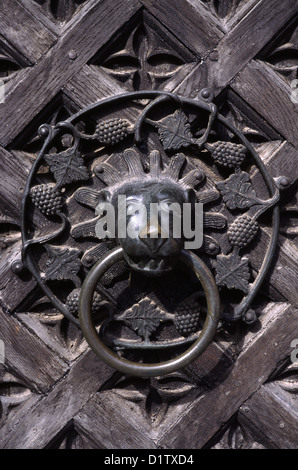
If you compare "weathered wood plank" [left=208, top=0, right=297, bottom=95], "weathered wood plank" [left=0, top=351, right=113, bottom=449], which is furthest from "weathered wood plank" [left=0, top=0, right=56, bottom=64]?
"weathered wood plank" [left=0, top=351, right=113, bottom=449]

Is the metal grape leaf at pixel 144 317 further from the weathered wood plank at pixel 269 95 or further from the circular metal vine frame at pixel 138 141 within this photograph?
the weathered wood plank at pixel 269 95

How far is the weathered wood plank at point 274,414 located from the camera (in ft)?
2.72

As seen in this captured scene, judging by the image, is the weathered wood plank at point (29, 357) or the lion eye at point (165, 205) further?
the weathered wood plank at point (29, 357)

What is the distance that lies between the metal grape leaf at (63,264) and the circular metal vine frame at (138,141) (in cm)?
2

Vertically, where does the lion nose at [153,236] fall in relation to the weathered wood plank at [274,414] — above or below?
above

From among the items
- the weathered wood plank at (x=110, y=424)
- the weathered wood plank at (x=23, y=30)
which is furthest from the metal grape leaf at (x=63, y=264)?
the weathered wood plank at (x=23, y=30)

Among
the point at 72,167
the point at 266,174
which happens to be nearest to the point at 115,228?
the point at 72,167

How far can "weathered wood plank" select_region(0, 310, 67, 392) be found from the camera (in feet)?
2.73

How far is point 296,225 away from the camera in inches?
32.3

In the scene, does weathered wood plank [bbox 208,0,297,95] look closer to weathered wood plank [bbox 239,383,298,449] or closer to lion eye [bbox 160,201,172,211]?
lion eye [bbox 160,201,172,211]

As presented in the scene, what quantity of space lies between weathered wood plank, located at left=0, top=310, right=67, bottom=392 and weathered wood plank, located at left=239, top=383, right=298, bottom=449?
1.07ft

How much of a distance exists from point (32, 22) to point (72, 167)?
0.24 metres

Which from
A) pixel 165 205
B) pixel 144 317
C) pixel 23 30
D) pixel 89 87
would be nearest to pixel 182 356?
pixel 144 317

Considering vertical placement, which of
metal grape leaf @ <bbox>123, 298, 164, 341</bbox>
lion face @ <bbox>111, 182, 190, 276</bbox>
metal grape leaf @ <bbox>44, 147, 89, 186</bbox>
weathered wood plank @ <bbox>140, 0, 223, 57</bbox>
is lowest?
metal grape leaf @ <bbox>123, 298, 164, 341</bbox>
